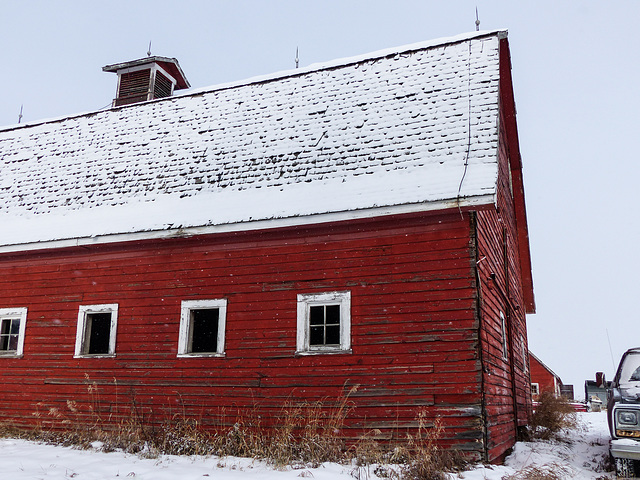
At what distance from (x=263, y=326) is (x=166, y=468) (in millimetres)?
2839

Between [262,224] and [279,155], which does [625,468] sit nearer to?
[262,224]

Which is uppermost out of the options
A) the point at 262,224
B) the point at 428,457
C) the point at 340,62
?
the point at 340,62

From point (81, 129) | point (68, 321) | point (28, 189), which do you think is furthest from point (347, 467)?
point (81, 129)

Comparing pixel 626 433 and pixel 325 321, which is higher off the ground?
pixel 325 321

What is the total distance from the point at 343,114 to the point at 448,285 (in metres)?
4.46

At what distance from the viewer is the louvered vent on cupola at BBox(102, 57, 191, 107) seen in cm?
1675

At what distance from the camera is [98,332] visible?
42.9 ft

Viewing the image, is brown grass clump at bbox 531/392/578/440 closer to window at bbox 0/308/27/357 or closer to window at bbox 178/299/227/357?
window at bbox 178/299/227/357

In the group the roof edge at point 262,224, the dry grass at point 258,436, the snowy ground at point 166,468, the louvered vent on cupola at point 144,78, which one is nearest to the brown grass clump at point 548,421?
the snowy ground at point 166,468

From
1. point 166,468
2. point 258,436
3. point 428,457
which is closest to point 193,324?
point 258,436

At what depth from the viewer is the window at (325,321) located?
898 centimetres

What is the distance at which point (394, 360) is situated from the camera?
855 cm

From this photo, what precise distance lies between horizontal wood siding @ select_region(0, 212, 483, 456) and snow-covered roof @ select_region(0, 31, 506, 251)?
476 millimetres

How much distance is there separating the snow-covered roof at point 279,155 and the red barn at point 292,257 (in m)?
0.04
